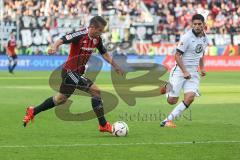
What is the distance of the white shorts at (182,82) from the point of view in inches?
611

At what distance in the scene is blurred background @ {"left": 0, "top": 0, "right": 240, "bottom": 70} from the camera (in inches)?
1945

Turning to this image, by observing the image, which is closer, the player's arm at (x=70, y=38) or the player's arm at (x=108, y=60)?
the player's arm at (x=70, y=38)

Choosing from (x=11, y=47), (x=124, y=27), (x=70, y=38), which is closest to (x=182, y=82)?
(x=70, y=38)

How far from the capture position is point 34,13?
170ft

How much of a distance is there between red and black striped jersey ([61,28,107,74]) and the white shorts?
89.9 inches

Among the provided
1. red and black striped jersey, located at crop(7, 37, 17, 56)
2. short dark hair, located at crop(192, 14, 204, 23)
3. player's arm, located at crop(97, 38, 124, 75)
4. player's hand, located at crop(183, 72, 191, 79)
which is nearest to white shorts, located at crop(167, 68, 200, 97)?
player's hand, located at crop(183, 72, 191, 79)

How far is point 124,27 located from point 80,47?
37541 mm

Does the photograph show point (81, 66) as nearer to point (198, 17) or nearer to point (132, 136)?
point (132, 136)

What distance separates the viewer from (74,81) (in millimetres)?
13883

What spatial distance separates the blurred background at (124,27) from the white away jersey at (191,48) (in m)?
33.3

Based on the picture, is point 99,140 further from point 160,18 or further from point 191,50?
point 160,18

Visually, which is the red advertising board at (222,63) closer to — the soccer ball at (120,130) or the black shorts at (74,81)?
the black shorts at (74,81)

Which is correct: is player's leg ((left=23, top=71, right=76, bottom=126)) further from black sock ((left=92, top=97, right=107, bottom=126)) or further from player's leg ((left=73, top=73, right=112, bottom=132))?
black sock ((left=92, top=97, right=107, bottom=126))

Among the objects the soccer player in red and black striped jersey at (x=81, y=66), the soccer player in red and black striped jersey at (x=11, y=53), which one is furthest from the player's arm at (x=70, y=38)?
the soccer player in red and black striped jersey at (x=11, y=53)
